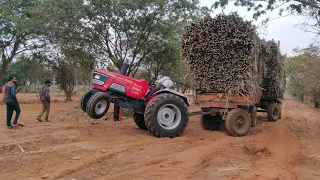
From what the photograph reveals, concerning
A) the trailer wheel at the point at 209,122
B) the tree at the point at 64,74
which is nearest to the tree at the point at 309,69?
the trailer wheel at the point at 209,122

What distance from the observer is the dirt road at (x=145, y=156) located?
586 centimetres

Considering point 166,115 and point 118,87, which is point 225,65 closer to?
point 166,115

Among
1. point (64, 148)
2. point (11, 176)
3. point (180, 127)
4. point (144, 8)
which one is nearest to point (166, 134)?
point (180, 127)

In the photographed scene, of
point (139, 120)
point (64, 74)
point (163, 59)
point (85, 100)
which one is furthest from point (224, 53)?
point (64, 74)

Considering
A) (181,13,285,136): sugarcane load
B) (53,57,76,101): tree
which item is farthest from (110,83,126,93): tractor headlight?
(53,57,76,101): tree

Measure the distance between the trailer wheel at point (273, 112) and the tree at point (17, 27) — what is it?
11242mm

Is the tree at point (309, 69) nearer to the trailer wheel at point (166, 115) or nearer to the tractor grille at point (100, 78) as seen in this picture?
the trailer wheel at point (166, 115)

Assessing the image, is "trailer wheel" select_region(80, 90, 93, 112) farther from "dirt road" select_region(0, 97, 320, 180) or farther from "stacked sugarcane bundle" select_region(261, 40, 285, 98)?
"stacked sugarcane bundle" select_region(261, 40, 285, 98)

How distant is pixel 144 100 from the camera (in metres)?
9.34

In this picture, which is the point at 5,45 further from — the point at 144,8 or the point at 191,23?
the point at 191,23

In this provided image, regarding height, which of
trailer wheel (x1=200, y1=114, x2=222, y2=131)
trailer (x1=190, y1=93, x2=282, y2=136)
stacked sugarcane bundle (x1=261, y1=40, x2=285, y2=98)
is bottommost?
trailer wheel (x1=200, y1=114, x2=222, y2=131)

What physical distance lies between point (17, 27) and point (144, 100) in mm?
13088

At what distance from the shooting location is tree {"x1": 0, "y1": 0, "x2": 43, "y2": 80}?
17.4m

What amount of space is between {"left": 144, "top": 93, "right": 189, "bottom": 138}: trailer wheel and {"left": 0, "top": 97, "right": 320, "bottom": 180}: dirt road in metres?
0.28
